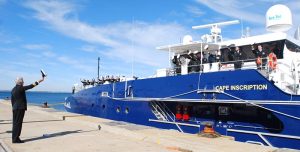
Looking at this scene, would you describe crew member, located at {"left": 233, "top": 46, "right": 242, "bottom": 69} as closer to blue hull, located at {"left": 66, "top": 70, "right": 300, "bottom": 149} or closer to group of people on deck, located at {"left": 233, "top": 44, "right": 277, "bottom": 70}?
group of people on deck, located at {"left": 233, "top": 44, "right": 277, "bottom": 70}

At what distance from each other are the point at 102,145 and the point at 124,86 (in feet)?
28.3

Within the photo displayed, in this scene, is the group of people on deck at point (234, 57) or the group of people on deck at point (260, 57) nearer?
the group of people on deck at point (260, 57)

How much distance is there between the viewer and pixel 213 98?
11.5 m

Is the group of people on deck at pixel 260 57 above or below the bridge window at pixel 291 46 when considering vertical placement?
below

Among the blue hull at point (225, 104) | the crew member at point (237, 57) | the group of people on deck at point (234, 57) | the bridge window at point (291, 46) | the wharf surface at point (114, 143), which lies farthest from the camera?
the crew member at point (237, 57)

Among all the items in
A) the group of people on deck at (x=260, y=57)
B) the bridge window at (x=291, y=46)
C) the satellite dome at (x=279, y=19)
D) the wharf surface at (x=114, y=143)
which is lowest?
the wharf surface at (x=114, y=143)

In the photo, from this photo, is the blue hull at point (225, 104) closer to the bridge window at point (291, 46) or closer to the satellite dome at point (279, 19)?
the bridge window at point (291, 46)

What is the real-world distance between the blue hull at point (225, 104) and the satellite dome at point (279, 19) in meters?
2.96

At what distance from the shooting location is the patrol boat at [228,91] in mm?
10047

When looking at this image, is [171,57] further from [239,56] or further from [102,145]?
[102,145]

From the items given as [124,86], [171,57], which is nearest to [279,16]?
[171,57]

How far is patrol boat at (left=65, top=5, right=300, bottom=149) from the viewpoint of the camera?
33.0 ft

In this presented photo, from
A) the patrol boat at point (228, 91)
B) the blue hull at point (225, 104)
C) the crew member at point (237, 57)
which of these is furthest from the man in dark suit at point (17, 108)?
the crew member at point (237, 57)

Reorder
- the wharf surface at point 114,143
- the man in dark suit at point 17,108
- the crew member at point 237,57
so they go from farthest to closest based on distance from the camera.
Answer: the crew member at point 237,57
the man in dark suit at point 17,108
the wharf surface at point 114,143
